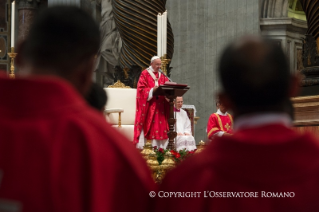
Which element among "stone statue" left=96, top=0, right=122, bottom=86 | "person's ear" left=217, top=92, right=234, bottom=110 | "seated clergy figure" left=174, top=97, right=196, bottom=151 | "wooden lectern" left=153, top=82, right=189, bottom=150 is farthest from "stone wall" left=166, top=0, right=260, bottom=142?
"person's ear" left=217, top=92, right=234, bottom=110

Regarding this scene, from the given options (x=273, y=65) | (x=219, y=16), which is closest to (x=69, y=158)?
(x=273, y=65)

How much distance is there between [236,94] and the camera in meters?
1.49

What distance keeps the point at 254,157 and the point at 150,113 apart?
633 cm

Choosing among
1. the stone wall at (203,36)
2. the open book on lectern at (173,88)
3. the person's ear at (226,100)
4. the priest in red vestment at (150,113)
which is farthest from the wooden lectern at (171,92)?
the stone wall at (203,36)

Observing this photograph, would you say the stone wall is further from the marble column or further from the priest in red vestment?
the marble column

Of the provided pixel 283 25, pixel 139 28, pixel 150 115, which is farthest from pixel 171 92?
pixel 283 25

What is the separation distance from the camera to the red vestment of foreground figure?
1.36 metres

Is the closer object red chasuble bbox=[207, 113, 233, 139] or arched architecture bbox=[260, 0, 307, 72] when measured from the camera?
red chasuble bbox=[207, 113, 233, 139]

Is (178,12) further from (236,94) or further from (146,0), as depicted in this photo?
(236,94)

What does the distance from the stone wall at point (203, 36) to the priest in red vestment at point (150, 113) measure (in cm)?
429

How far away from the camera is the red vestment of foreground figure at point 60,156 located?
1364 millimetres

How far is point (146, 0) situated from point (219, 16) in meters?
3.70

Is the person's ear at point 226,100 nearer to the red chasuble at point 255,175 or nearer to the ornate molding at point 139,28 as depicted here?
the red chasuble at point 255,175

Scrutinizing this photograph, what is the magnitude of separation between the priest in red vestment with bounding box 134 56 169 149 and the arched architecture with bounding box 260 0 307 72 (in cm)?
552
